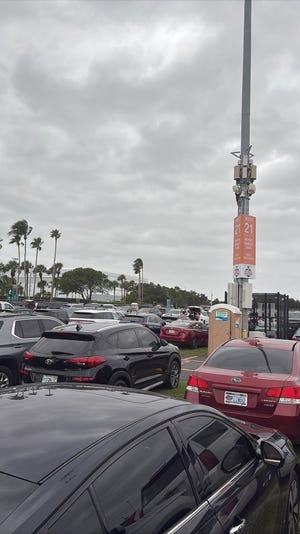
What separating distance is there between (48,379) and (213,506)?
4661 millimetres

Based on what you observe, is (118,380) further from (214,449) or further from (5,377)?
(214,449)

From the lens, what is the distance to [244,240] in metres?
15.6

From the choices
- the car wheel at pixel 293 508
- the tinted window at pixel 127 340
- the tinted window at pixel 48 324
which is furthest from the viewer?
the tinted window at pixel 48 324

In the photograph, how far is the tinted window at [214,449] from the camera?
2.38 m

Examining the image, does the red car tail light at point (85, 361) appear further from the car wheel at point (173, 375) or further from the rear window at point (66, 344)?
the car wheel at point (173, 375)

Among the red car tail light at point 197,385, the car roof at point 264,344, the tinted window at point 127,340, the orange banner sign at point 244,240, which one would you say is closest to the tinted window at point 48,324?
the tinted window at point 127,340

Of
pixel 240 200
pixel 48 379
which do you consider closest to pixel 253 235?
pixel 240 200

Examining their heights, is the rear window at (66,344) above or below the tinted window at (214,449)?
above

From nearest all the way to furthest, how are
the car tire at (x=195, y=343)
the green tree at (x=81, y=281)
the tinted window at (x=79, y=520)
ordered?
the tinted window at (x=79, y=520) → the car tire at (x=195, y=343) → the green tree at (x=81, y=281)

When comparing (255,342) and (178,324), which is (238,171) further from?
(255,342)

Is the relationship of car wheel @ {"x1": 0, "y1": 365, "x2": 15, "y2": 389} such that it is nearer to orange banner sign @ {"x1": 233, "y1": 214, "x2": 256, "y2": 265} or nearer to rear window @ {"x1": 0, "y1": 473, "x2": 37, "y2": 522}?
rear window @ {"x1": 0, "y1": 473, "x2": 37, "y2": 522}

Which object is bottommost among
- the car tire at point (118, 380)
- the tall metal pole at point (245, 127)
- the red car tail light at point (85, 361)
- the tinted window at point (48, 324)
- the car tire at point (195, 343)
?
the car tire at point (195, 343)

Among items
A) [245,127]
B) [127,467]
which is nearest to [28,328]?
[127,467]

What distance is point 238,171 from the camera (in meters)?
16.4
